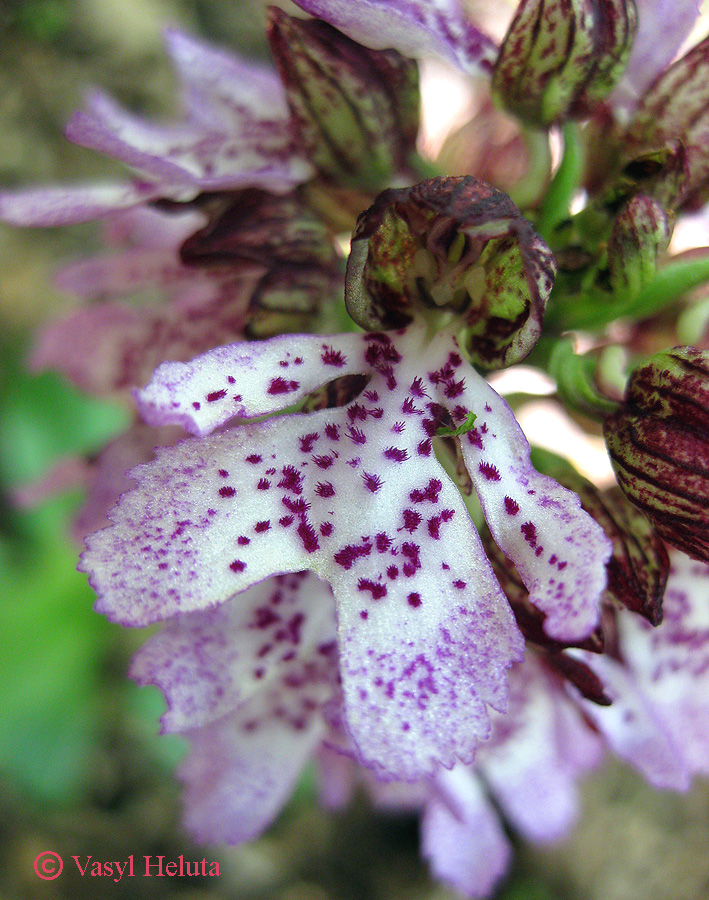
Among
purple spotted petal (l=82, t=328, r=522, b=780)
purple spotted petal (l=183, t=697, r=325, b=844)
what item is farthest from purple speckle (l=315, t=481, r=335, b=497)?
purple spotted petal (l=183, t=697, r=325, b=844)

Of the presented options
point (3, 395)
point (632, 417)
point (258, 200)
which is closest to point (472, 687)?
point (632, 417)

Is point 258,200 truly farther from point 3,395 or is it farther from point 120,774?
point 120,774

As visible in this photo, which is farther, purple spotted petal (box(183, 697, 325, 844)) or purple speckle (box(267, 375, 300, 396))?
purple spotted petal (box(183, 697, 325, 844))

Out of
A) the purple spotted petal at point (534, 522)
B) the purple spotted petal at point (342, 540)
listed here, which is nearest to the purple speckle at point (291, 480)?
the purple spotted petal at point (342, 540)

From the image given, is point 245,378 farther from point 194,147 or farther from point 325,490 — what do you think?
point 194,147

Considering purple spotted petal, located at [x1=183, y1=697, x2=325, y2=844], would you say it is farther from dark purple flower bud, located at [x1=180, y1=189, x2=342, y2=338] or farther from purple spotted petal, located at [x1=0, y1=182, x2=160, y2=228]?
purple spotted petal, located at [x1=0, y1=182, x2=160, y2=228]

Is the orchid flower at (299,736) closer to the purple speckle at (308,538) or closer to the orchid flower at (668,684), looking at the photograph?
the orchid flower at (668,684)
